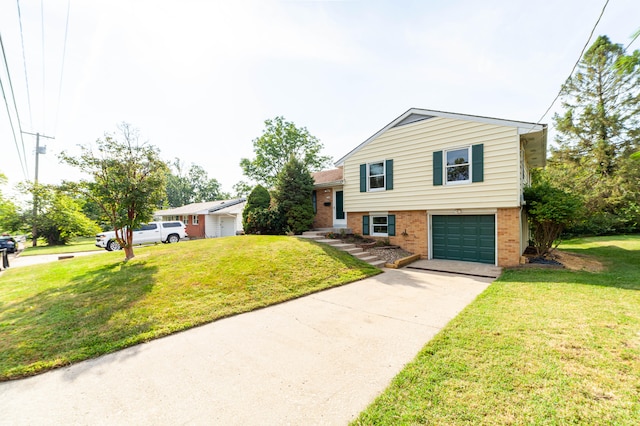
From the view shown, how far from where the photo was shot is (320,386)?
299cm

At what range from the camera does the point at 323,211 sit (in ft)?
48.9

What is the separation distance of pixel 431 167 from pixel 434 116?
2.02 meters

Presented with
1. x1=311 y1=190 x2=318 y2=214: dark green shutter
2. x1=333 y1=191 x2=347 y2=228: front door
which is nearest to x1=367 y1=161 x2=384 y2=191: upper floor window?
x1=333 y1=191 x2=347 y2=228: front door

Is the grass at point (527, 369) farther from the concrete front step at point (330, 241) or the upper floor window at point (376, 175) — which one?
the upper floor window at point (376, 175)

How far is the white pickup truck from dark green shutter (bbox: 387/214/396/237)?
592 inches

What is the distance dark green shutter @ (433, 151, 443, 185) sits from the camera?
10367 millimetres

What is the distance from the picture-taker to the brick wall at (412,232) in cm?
1105

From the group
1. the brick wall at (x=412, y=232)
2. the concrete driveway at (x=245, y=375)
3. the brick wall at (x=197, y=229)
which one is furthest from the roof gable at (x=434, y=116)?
the brick wall at (x=197, y=229)

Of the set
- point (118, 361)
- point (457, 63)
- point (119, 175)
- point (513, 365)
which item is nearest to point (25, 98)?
point (119, 175)

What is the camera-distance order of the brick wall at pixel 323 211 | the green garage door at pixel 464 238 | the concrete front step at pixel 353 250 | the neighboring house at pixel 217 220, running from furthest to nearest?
the neighboring house at pixel 217 220, the brick wall at pixel 323 211, the concrete front step at pixel 353 250, the green garage door at pixel 464 238

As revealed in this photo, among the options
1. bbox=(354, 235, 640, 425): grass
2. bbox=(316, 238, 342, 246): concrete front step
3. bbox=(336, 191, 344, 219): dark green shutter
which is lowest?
bbox=(354, 235, 640, 425): grass

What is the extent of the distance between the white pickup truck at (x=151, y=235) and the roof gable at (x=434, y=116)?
1363cm

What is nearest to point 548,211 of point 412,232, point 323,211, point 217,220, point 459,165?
point 459,165

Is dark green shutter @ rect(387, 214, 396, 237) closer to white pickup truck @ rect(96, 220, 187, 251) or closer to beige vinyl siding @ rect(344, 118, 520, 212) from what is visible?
beige vinyl siding @ rect(344, 118, 520, 212)
